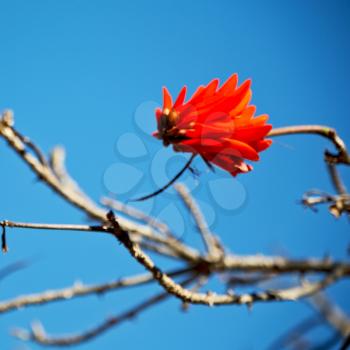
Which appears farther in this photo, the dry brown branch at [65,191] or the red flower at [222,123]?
the dry brown branch at [65,191]

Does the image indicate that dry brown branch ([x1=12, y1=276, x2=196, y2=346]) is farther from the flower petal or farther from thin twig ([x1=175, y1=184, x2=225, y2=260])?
the flower petal

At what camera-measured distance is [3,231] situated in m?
0.67

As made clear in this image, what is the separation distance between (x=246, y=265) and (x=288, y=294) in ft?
1.49

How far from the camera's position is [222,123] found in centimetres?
73

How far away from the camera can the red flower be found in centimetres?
73

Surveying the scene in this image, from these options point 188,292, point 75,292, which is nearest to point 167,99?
point 188,292

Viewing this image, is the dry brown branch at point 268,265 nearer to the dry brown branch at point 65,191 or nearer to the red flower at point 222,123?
the dry brown branch at point 65,191

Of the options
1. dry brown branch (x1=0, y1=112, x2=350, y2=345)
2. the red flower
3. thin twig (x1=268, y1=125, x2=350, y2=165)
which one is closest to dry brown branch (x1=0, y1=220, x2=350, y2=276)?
dry brown branch (x1=0, y1=112, x2=350, y2=345)

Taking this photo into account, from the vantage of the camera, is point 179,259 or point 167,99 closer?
point 167,99

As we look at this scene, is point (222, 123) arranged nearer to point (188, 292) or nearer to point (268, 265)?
point (188, 292)

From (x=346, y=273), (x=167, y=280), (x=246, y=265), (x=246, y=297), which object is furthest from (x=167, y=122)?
(x=346, y=273)

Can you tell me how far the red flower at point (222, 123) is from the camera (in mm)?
731

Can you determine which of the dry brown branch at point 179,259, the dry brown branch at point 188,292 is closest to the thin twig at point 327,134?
the dry brown branch at point 179,259

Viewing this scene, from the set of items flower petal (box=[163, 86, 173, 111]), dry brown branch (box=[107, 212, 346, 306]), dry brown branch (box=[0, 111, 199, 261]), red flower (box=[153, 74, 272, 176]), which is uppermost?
dry brown branch (box=[0, 111, 199, 261])
